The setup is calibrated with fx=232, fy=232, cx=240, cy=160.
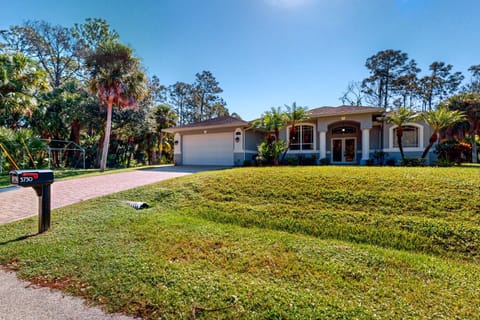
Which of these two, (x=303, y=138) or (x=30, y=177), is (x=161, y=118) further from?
(x=30, y=177)

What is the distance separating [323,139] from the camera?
15508 mm

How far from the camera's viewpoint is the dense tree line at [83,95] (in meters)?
14.6

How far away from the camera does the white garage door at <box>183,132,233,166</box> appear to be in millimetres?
17297

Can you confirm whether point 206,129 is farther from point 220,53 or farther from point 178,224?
point 178,224

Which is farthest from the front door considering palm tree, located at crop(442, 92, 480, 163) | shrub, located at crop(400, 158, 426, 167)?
palm tree, located at crop(442, 92, 480, 163)

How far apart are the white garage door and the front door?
7.60 meters

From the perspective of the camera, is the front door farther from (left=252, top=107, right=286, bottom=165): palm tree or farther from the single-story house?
(left=252, top=107, right=286, bottom=165): palm tree

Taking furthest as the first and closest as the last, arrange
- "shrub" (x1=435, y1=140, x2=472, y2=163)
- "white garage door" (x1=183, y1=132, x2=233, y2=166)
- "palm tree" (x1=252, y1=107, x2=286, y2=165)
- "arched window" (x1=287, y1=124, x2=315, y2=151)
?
"white garage door" (x1=183, y1=132, x2=233, y2=166), "arched window" (x1=287, y1=124, x2=315, y2=151), "palm tree" (x1=252, y1=107, x2=286, y2=165), "shrub" (x1=435, y1=140, x2=472, y2=163)

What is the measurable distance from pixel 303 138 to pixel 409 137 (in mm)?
6489

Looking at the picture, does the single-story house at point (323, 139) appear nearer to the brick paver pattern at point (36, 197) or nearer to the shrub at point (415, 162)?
the shrub at point (415, 162)

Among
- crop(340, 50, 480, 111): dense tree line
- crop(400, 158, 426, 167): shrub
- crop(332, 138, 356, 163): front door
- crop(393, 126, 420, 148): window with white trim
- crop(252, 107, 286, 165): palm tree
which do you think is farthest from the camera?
crop(340, 50, 480, 111): dense tree line

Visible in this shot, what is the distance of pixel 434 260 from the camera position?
11.8 feet

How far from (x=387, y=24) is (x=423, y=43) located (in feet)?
18.9

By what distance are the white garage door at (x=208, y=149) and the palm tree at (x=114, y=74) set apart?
17.3 feet
